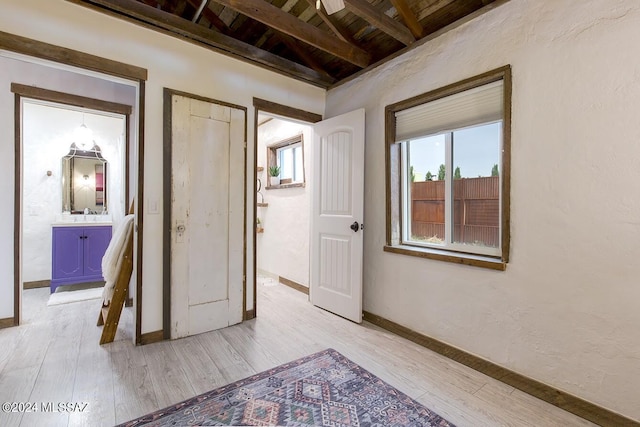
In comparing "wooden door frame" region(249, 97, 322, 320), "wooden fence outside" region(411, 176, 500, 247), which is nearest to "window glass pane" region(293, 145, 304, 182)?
"wooden door frame" region(249, 97, 322, 320)

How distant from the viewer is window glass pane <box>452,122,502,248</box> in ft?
6.94

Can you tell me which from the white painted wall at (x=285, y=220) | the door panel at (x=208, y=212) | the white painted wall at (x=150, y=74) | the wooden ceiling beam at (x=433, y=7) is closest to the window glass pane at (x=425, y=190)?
the wooden ceiling beam at (x=433, y=7)

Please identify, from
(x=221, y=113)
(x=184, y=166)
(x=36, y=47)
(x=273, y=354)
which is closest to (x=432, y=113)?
(x=221, y=113)

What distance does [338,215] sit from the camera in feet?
9.89

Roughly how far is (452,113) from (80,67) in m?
2.79

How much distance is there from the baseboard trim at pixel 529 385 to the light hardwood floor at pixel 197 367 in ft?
0.16

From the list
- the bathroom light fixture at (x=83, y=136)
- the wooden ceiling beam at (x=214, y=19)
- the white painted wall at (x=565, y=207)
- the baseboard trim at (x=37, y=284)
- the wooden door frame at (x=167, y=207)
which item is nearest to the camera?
the white painted wall at (x=565, y=207)

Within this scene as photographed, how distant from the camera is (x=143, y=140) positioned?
2283 mm

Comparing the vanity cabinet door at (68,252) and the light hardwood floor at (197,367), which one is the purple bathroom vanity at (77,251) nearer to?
the vanity cabinet door at (68,252)

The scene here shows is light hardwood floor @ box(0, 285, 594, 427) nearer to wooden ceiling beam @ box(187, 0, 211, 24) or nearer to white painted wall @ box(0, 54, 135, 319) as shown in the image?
white painted wall @ box(0, 54, 135, 319)

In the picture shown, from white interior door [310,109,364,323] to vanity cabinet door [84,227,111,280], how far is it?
292cm

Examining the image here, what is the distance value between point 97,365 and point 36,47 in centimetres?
219

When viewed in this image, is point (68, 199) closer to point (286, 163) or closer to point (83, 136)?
Answer: point (83, 136)

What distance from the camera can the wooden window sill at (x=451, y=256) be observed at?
1966 millimetres
